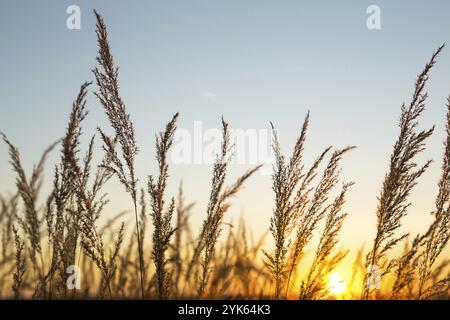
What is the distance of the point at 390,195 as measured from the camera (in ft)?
14.5

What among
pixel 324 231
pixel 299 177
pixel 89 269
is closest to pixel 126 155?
pixel 299 177

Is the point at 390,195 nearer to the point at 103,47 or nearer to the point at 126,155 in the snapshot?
the point at 126,155

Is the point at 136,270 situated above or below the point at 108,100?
below

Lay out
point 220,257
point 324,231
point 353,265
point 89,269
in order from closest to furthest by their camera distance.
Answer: point 324,231 → point 220,257 → point 353,265 → point 89,269

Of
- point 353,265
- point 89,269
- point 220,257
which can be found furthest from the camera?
point 89,269

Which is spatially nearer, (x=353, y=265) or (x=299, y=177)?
(x=299, y=177)

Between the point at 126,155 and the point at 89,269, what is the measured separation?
10.8 ft

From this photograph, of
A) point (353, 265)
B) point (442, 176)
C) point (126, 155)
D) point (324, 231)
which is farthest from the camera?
point (353, 265)
